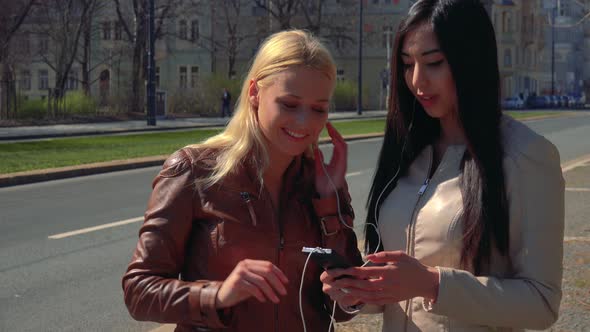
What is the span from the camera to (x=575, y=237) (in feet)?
29.2

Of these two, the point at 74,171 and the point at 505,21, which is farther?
the point at 505,21

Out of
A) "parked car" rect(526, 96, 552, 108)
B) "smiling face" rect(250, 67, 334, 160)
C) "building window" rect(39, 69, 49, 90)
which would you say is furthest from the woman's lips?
"parked car" rect(526, 96, 552, 108)

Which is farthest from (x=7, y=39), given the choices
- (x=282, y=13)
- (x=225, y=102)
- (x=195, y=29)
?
(x=195, y=29)

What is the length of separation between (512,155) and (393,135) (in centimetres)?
53

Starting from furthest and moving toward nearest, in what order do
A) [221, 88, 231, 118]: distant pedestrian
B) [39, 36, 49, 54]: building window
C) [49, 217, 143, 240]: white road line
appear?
[39, 36, 49, 54]: building window < [221, 88, 231, 118]: distant pedestrian < [49, 217, 143, 240]: white road line

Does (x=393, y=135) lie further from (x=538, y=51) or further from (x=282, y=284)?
(x=538, y=51)

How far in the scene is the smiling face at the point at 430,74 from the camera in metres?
2.56

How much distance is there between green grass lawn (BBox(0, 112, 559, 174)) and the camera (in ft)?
61.4

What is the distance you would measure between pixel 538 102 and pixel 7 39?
52891 mm

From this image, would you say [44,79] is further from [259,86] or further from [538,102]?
[259,86]

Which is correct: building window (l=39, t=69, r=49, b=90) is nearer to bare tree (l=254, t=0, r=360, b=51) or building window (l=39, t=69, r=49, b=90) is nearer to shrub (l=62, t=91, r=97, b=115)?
bare tree (l=254, t=0, r=360, b=51)

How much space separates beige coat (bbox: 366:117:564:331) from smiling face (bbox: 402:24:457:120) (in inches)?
7.0

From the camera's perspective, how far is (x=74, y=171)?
1720 cm

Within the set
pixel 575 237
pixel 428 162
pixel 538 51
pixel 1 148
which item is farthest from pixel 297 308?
pixel 538 51
